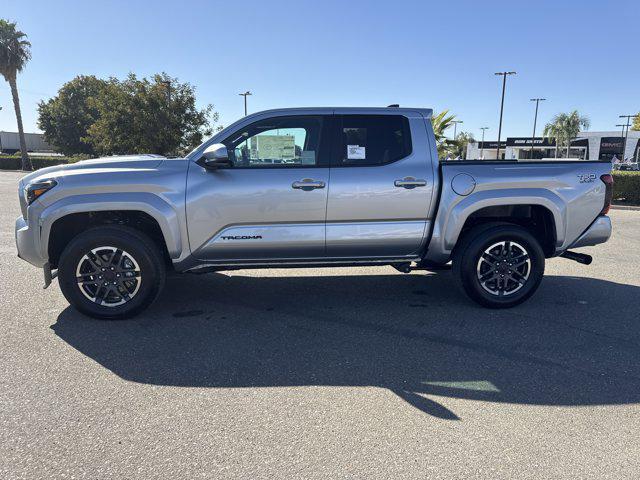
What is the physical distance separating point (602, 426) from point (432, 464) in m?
1.17

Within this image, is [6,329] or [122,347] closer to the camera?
[122,347]

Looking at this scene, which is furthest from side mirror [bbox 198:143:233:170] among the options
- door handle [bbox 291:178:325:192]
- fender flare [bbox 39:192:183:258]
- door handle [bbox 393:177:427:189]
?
door handle [bbox 393:177:427:189]

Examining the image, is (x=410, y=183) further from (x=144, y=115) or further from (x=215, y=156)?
(x=144, y=115)

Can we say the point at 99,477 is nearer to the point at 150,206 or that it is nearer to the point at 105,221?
the point at 150,206

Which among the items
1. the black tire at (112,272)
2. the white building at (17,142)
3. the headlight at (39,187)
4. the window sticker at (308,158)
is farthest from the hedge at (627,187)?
the white building at (17,142)

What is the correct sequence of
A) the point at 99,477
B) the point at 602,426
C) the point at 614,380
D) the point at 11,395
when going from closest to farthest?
the point at 99,477
the point at 602,426
the point at 11,395
the point at 614,380

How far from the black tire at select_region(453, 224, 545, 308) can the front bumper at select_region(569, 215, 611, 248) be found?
0.50 metres

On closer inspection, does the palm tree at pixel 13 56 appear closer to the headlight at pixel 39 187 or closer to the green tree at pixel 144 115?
the green tree at pixel 144 115

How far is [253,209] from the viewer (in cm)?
438

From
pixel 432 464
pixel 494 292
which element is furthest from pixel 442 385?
pixel 494 292

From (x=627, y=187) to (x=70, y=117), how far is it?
51.6 m

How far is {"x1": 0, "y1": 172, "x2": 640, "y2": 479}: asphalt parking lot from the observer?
2.47 metres

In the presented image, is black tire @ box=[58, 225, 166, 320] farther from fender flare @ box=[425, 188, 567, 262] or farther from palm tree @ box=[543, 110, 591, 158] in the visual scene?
palm tree @ box=[543, 110, 591, 158]

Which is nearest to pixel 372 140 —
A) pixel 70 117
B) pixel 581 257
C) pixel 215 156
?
pixel 215 156
